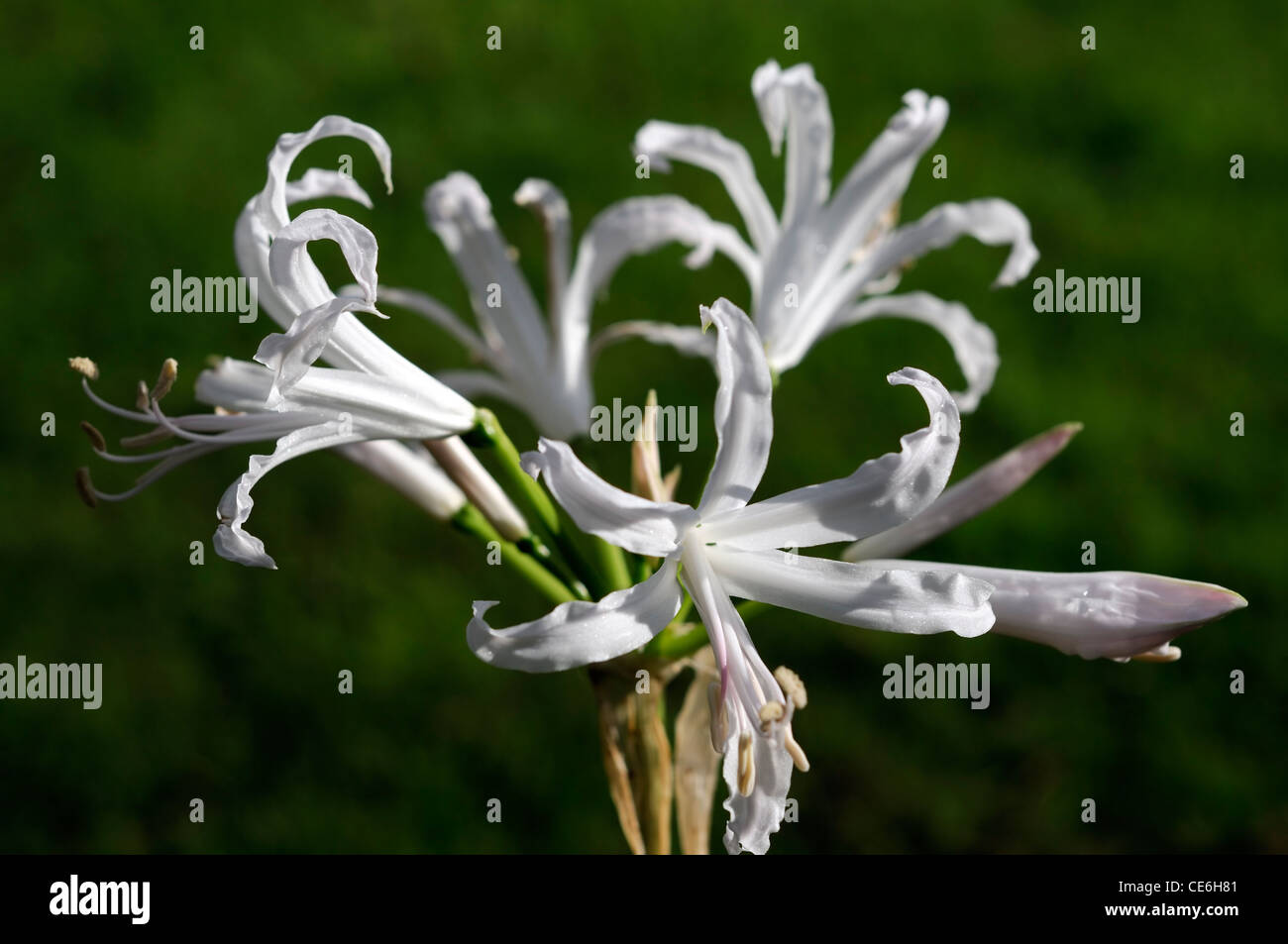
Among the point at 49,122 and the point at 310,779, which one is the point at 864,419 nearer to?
the point at 310,779

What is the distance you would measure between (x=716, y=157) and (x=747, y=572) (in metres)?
0.86

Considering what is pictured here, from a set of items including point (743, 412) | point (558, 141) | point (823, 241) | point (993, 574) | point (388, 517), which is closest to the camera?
point (743, 412)

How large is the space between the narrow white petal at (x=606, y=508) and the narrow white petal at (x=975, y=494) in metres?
0.34

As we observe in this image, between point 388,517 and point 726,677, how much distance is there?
285 cm

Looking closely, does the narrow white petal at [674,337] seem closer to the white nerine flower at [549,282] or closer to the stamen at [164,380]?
the white nerine flower at [549,282]

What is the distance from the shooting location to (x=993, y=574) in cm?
155

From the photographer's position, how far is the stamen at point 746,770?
4.83ft

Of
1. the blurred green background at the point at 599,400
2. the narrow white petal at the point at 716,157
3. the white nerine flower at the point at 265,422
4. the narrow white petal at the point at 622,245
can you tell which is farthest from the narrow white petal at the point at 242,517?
the blurred green background at the point at 599,400

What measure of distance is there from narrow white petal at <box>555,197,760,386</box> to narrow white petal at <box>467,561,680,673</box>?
679 mm

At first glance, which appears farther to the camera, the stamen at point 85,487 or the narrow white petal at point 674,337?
the narrow white petal at point 674,337

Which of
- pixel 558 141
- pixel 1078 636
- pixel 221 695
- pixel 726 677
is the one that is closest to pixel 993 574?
pixel 1078 636

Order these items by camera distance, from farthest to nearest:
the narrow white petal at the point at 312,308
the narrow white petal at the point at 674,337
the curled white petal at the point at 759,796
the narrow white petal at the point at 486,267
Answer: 1. the narrow white petal at the point at 486,267
2. the narrow white petal at the point at 674,337
3. the curled white petal at the point at 759,796
4. the narrow white petal at the point at 312,308

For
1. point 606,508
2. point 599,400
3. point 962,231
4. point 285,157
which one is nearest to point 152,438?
point 285,157

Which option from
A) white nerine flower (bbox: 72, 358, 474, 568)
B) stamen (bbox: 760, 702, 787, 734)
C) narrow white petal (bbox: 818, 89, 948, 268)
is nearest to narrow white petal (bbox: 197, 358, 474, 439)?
white nerine flower (bbox: 72, 358, 474, 568)
